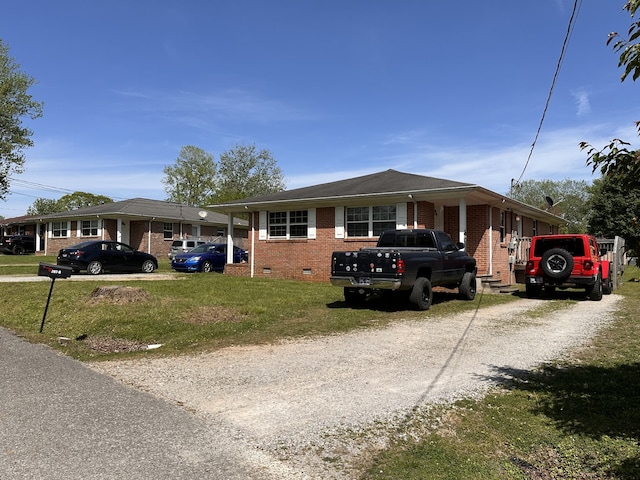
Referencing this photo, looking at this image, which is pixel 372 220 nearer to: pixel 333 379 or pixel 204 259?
pixel 204 259

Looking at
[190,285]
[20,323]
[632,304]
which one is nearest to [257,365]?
[20,323]

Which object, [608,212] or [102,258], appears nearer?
[102,258]

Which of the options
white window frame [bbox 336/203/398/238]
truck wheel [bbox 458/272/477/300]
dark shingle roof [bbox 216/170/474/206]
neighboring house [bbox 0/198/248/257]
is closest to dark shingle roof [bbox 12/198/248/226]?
neighboring house [bbox 0/198/248/257]

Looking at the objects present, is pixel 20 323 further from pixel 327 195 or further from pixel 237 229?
pixel 237 229

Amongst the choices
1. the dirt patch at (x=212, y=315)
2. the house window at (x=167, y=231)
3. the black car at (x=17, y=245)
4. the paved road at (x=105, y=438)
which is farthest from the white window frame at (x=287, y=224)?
the black car at (x=17, y=245)

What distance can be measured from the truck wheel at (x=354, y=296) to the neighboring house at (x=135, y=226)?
21.9 m

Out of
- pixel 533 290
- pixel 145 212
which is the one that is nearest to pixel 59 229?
pixel 145 212

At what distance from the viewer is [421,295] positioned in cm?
1112

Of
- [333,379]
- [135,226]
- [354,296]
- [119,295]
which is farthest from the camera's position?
[135,226]

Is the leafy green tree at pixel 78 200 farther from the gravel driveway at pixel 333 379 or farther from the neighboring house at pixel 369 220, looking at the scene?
the gravel driveway at pixel 333 379

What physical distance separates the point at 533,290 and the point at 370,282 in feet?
21.8

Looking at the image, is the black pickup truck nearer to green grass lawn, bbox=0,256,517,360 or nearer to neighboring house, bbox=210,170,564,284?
green grass lawn, bbox=0,256,517,360

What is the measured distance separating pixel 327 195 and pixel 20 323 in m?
11.3

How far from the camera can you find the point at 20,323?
9742mm
